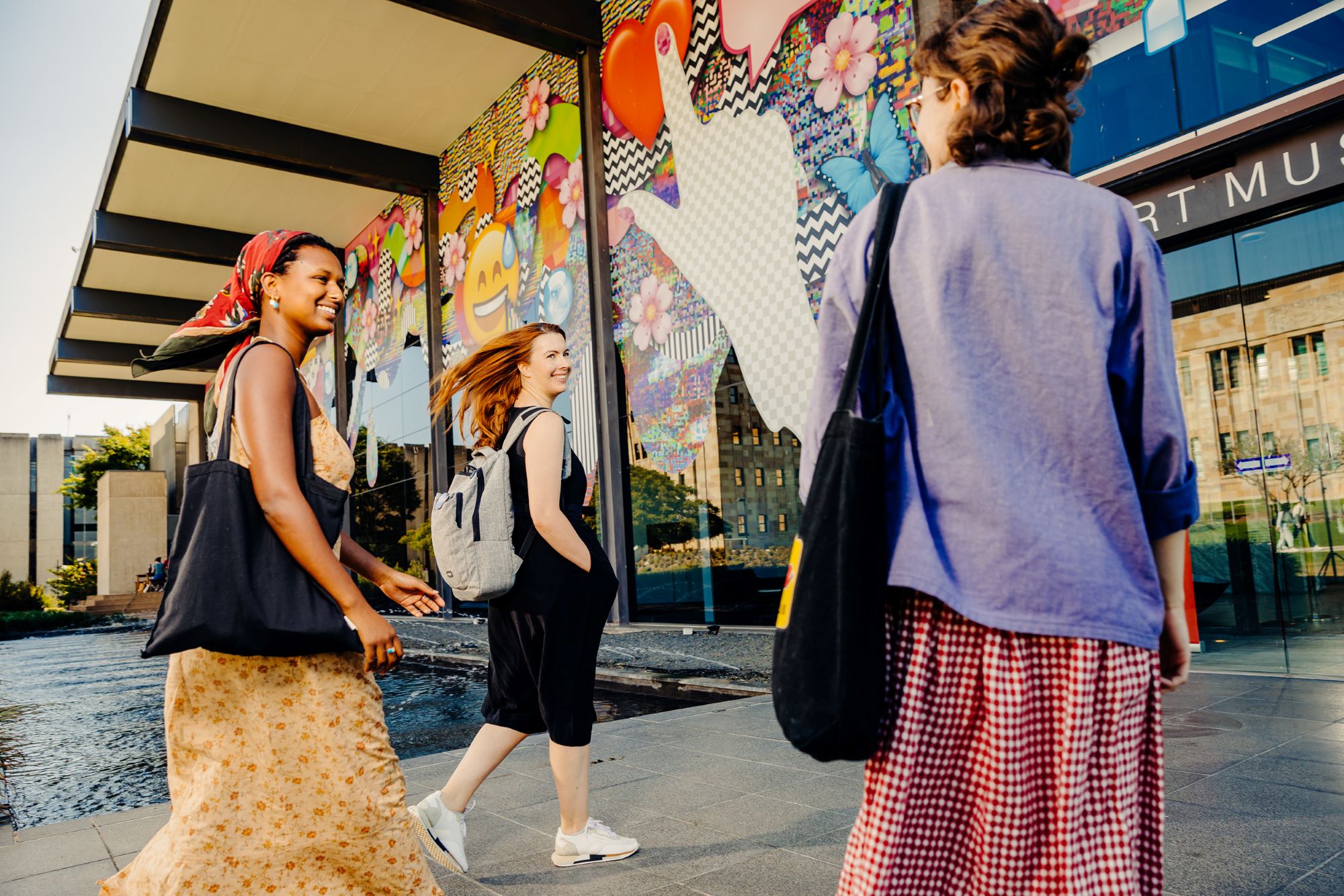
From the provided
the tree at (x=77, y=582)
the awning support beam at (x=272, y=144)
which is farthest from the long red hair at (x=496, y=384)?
the tree at (x=77, y=582)

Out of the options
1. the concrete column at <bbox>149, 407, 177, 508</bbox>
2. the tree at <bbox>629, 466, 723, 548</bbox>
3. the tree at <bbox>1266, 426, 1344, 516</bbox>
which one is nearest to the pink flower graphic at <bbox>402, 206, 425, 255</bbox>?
the tree at <bbox>629, 466, 723, 548</bbox>

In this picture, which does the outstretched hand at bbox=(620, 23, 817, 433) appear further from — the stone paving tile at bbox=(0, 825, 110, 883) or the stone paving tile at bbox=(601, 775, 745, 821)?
the stone paving tile at bbox=(0, 825, 110, 883)

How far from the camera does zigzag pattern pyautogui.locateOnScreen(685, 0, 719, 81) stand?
10.3 metres

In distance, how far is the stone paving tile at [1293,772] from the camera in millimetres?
3332

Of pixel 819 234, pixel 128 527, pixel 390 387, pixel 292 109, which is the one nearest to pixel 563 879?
pixel 819 234

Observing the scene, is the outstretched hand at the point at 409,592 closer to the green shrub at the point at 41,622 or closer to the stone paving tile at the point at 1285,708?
the stone paving tile at the point at 1285,708

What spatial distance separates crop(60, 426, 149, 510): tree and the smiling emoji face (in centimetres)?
3784

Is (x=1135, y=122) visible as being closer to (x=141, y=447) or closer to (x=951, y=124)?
(x=951, y=124)

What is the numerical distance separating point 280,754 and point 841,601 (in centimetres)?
129

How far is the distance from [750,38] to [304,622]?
931 centimetres

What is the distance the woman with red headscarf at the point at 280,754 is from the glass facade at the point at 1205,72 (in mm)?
6116

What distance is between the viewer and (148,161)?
1623 centimetres

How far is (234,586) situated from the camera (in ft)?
5.85

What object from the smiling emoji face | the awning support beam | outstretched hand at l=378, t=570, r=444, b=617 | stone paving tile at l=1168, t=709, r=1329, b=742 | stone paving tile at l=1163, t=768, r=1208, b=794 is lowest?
stone paving tile at l=1168, t=709, r=1329, b=742
